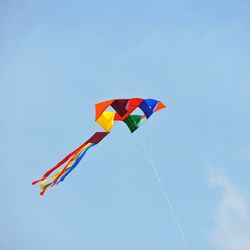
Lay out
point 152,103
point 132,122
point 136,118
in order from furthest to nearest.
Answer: point 136,118 < point 132,122 < point 152,103

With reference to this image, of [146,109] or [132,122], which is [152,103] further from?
[132,122]

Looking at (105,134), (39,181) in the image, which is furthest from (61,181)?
(105,134)

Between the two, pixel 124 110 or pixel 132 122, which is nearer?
pixel 124 110

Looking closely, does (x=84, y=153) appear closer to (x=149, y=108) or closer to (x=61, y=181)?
(x=61, y=181)

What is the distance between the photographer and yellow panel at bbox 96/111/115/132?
45.2 feet

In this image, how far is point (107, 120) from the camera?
13.9 metres

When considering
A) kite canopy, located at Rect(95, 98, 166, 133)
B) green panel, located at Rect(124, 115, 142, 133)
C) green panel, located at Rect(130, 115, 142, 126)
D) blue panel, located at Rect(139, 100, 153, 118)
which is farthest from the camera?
green panel, located at Rect(130, 115, 142, 126)

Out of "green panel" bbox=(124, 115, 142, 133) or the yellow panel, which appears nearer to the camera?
the yellow panel

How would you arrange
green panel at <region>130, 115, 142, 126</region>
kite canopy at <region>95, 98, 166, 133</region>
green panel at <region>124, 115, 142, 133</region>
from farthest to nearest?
1. green panel at <region>130, 115, 142, 126</region>
2. green panel at <region>124, 115, 142, 133</region>
3. kite canopy at <region>95, 98, 166, 133</region>

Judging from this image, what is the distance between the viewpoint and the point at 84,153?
14430 millimetres

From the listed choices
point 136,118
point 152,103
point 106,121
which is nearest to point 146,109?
point 152,103

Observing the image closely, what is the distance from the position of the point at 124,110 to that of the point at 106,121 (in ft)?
2.35

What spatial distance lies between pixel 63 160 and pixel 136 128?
9.30 feet

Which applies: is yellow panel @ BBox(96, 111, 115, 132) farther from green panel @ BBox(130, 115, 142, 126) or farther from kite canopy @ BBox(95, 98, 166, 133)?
green panel @ BBox(130, 115, 142, 126)
